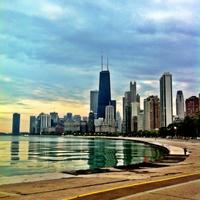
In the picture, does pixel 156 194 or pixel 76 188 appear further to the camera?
pixel 76 188

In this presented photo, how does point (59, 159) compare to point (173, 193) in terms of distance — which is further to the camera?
point (59, 159)

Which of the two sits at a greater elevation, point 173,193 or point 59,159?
point 173,193

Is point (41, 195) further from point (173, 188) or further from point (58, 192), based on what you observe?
point (173, 188)

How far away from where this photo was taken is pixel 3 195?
14.3 metres

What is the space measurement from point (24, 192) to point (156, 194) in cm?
542

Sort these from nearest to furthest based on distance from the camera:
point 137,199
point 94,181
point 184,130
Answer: point 137,199
point 94,181
point 184,130

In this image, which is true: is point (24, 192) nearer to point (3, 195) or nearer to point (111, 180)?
point (3, 195)

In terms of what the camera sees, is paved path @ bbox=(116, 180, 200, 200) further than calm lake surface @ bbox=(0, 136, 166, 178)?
No

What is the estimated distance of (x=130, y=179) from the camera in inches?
787

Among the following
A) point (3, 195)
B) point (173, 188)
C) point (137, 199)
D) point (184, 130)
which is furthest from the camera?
point (184, 130)

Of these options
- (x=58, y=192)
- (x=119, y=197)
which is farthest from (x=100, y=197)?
(x=58, y=192)

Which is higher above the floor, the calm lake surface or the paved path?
the paved path

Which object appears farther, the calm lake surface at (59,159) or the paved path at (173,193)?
the calm lake surface at (59,159)

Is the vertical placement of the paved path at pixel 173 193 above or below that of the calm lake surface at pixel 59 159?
above
